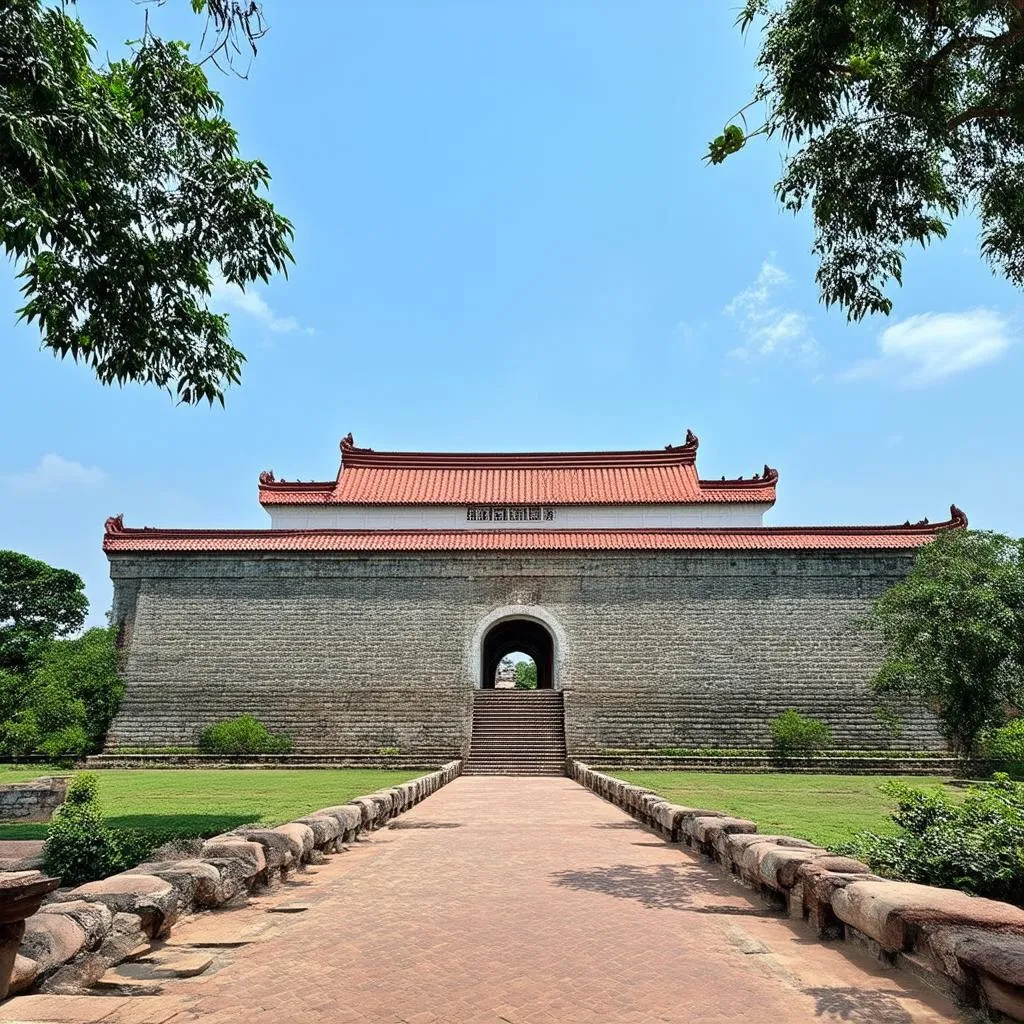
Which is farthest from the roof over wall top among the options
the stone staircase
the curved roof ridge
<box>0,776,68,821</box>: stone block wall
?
A: <box>0,776,68,821</box>: stone block wall

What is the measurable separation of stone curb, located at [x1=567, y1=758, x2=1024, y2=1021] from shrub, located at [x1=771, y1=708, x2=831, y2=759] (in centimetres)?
1474

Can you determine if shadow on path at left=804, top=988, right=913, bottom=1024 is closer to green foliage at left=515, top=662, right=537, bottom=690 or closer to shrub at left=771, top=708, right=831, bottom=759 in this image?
shrub at left=771, top=708, right=831, bottom=759

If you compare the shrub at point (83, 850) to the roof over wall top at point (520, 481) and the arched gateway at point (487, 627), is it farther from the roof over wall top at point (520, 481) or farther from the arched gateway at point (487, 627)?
the roof over wall top at point (520, 481)

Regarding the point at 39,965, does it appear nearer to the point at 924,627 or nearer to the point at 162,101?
the point at 162,101

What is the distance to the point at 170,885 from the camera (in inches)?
173

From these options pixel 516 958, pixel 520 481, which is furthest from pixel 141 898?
pixel 520 481

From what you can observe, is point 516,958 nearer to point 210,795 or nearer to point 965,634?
point 210,795

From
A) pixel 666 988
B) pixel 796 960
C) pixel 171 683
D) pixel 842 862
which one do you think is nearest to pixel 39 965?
pixel 666 988

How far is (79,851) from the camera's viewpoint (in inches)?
238

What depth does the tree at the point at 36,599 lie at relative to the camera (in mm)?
31109

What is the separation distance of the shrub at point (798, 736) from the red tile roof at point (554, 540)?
550 centimetres

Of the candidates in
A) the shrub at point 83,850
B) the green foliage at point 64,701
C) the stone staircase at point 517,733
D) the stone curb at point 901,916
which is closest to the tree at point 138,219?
the shrub at point 83,850

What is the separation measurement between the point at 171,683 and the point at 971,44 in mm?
22896

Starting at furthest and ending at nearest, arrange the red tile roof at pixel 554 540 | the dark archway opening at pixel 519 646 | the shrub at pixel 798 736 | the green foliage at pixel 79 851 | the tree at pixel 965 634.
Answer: the dark archway opening at pixel 519 646, the red tile roof at pixel 554 540, the shrub at pixel 798 736, the tree at pixel 965 634, the green foliage at pixel 79 851
